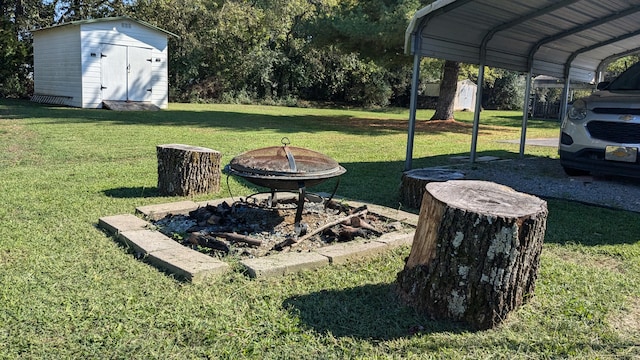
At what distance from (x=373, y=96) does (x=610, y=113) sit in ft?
80.4

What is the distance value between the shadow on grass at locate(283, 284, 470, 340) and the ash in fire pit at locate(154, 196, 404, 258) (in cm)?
85

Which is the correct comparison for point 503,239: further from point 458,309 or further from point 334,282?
point 334,282

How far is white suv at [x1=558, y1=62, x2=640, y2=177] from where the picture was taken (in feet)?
21.0

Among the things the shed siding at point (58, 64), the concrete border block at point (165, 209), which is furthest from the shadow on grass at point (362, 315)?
the shed siding at point (58, 64)

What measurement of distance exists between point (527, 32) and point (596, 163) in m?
2.74

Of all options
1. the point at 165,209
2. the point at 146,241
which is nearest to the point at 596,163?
the point at 165,209

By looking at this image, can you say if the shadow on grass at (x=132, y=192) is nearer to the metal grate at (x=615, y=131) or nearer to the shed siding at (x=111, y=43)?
the metal grate at (x=615, y=131)

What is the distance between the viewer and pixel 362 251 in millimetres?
3893

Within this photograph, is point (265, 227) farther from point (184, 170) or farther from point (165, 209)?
point (184, 170)

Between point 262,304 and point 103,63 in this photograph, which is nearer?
point 262,304

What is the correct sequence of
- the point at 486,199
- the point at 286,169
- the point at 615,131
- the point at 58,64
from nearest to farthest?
the point at 486,199 → the point at 286,169 → the point at 615,131 → the point at 58,64

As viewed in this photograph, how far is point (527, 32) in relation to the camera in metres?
8.38

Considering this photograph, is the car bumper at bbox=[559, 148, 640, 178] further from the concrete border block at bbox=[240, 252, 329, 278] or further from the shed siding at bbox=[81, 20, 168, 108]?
the shed siding at bbox=[81, 20, 168, 108]

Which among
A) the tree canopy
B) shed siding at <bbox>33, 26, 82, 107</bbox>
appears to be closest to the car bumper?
the tree canopy
